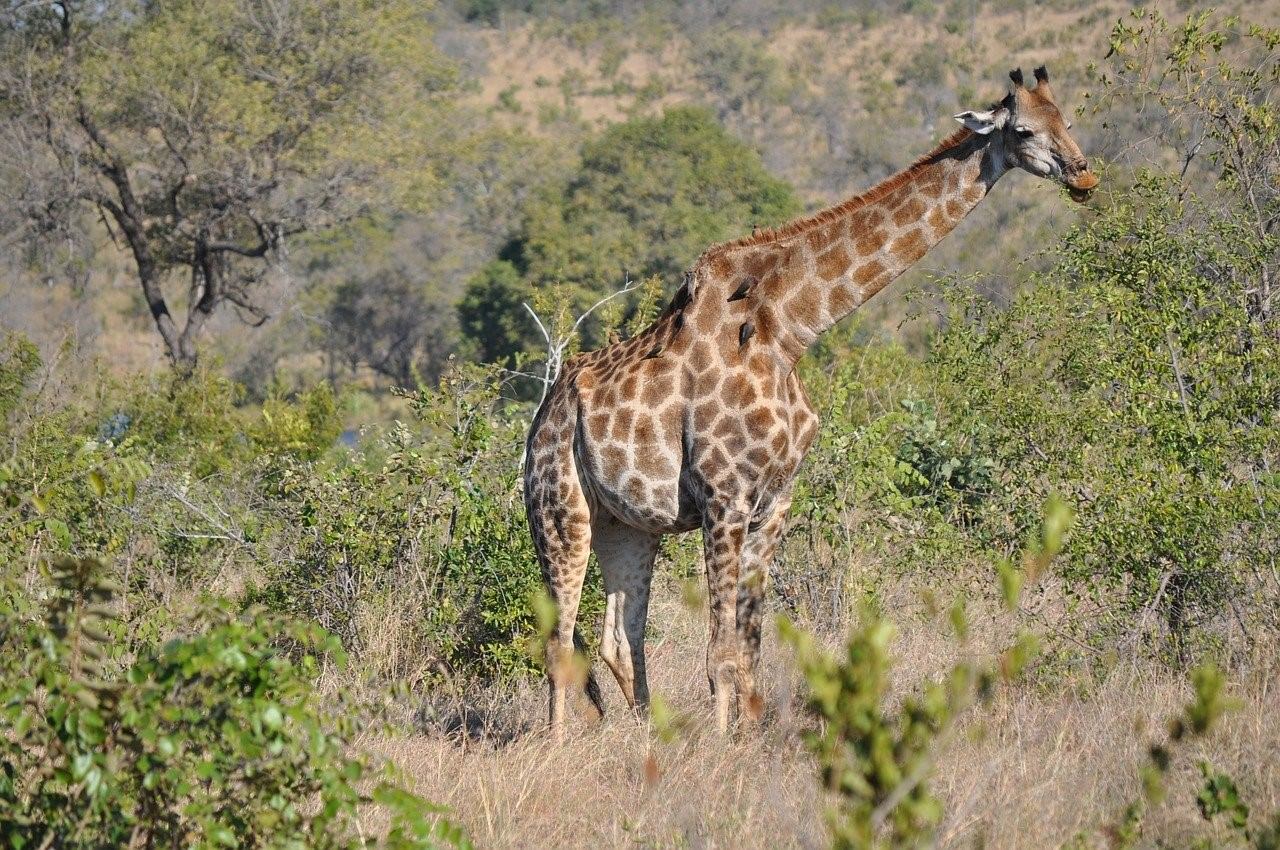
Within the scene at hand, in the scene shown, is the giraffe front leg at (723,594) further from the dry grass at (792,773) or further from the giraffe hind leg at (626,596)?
A: the giraffe hind leg at (626,596)

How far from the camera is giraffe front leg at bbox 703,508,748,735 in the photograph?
6125 mm

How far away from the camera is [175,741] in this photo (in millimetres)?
3943

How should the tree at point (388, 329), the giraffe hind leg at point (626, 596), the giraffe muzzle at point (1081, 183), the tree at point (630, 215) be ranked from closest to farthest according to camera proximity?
the giraffe muzzle at point (1081, 183)
the giraffe hind leg at point (626, 596)
the tree at point (630, 215)
the tree at point (388, 329)

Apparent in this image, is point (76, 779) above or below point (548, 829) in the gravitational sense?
above

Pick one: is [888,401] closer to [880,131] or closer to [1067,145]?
[1067,145]

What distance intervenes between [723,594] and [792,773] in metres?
0.84

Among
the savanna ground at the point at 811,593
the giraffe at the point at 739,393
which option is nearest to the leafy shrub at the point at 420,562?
the savanna ground at the point at 811,593

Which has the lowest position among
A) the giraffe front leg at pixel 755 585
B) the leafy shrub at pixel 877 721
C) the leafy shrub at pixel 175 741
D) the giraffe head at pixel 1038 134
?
the giraffe front leg at pixel 755 585

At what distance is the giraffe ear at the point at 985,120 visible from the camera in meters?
6.16

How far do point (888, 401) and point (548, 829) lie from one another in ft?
24.5

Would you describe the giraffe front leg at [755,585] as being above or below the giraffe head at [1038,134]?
below

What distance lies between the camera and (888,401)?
40.0ft

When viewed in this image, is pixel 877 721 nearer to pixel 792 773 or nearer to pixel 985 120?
pixel 792 773

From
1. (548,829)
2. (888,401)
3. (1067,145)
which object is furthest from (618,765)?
(888,401)
